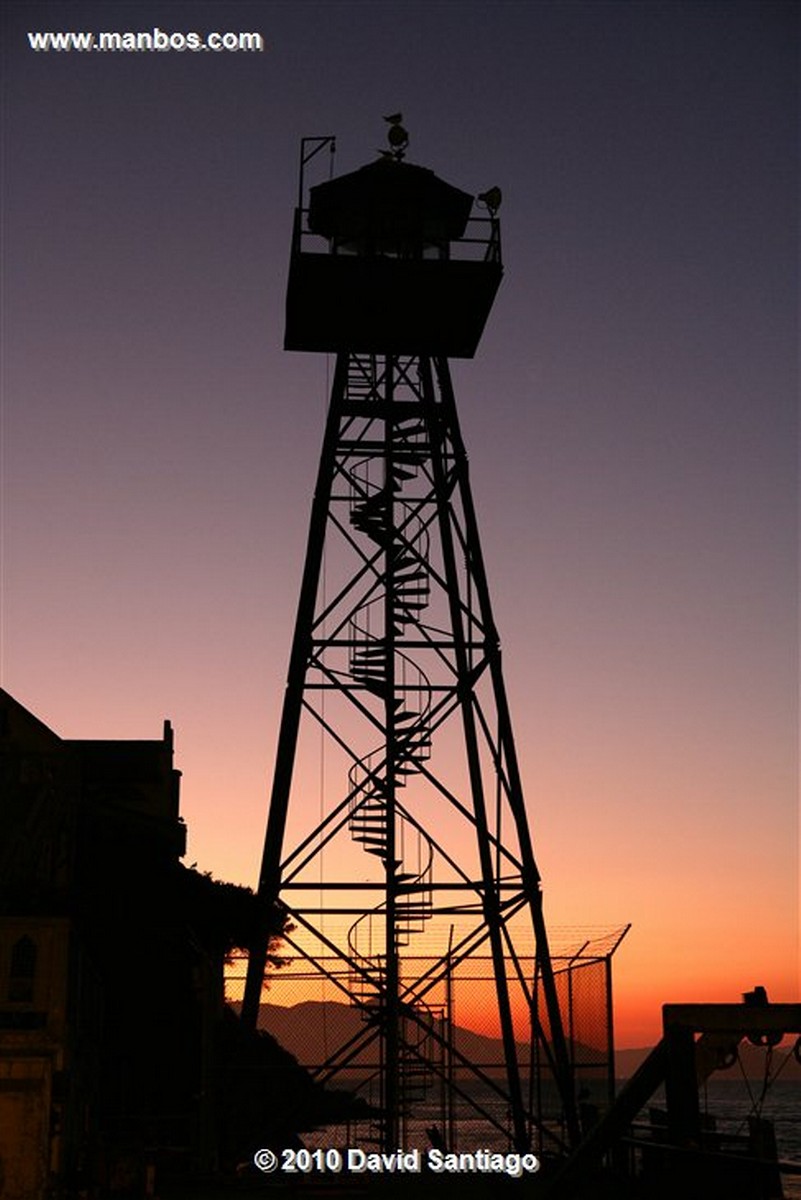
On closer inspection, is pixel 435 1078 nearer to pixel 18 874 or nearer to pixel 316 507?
pixel 18 874

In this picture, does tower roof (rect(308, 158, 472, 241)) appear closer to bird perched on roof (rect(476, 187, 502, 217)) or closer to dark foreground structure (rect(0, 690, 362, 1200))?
bird perched on roof (rect(476, 187, 502, 217))

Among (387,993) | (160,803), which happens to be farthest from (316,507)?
(160,803)

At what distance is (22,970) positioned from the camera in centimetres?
2178

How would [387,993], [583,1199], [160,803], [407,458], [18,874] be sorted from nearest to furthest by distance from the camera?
[583,1199]
[18,874]
[387,993]
[407,458]
[160,803]

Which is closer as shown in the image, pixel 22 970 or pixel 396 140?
pixel 22 970

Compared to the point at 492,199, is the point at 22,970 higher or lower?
lower

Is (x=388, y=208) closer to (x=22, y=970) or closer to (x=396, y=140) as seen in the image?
(x=396, y=140)

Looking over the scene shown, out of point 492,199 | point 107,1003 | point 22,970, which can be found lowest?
point 22,970

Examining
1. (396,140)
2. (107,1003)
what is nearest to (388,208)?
(396,140)

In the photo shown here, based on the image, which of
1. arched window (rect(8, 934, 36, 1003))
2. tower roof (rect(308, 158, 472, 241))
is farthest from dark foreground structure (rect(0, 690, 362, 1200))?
tower roof (rect(308, 158, 472, 241))

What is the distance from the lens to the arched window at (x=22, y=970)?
21516 millimetres

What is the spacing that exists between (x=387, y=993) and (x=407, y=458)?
397 inches

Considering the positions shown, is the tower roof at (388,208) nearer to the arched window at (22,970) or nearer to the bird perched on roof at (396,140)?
the bird perched on roof at (396,140)

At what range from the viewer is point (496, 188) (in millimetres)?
30031
